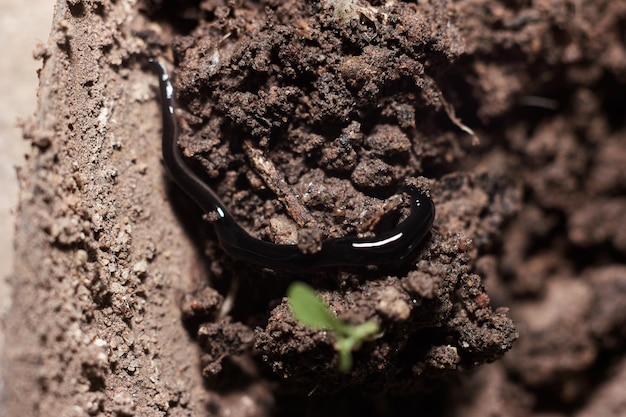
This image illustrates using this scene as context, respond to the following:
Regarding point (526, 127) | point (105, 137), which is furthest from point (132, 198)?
point (526, 127)

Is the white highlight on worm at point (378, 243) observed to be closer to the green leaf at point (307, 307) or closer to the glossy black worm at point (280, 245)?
the glossy black worm at point (280, 245)

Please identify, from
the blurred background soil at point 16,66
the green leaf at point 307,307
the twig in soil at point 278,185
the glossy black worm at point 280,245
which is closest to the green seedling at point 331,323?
the green leaf at point 307,307

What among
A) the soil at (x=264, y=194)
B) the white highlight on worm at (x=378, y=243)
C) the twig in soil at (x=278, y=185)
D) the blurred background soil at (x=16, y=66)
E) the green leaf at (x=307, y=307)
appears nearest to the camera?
the green leaf at (x=307, y=307)

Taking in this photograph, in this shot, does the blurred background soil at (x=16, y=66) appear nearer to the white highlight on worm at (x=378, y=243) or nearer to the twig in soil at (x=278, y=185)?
the twig in soil at (x=278, y=185)

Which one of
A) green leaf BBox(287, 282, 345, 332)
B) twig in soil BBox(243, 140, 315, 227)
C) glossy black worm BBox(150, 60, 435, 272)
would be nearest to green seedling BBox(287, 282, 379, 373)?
green leaf BBox(287, 282, 345, 332)

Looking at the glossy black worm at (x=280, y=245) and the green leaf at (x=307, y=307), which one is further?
the glossy black worm at (x=280, y=245)

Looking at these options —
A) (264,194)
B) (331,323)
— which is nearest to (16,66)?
(264,194)

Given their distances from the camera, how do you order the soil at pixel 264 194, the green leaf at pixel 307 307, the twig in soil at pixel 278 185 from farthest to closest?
the twig in soil at pixel 278 185 < the soil at pixel 264 194 < the green leaf at pixel 307 307

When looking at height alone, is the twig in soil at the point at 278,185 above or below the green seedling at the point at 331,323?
above
